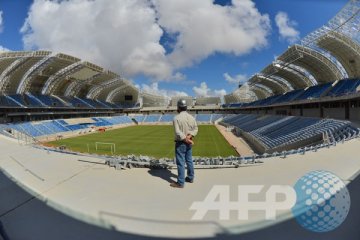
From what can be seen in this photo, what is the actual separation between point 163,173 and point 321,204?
284 cm

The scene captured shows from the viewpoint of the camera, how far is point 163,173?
5.31 meters

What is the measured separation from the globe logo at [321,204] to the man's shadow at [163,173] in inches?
85.9

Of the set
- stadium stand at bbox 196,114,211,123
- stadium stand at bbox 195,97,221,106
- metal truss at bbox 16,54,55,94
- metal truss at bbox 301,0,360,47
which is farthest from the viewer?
stadium stand at bbox 195,97,221,106

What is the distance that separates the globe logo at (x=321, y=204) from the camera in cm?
318

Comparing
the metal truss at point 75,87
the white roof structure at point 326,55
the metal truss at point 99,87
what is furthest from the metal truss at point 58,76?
the white roof structure at point 326,55

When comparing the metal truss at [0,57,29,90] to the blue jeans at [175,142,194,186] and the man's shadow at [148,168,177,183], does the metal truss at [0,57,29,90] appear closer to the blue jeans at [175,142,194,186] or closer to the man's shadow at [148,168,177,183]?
the man's shadow at [148,168,177,183]

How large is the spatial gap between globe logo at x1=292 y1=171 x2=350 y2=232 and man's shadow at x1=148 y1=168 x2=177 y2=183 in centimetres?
218

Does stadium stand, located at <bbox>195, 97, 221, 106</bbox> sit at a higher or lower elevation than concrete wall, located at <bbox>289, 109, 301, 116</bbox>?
higher

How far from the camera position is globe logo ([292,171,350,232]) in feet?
10.4

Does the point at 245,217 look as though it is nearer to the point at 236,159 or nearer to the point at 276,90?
the point at 236,159

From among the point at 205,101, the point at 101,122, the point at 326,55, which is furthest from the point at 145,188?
the point at 205,101

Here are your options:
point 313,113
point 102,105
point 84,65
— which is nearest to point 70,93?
point 102,105

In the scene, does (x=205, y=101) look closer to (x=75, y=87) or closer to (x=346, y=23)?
(x=75, y=87)

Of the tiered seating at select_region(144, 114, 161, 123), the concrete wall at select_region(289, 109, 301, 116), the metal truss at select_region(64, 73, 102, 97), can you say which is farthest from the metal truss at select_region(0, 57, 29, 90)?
the tiered seating at select_region(144, 114, 161, 123)
